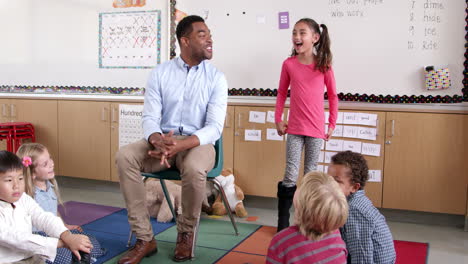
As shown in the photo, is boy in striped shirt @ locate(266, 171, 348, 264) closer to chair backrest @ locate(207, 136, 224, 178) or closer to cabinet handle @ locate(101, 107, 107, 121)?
chair backrest @ locate(207, 136, 224, 178)

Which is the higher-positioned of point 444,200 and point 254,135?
point 254,135

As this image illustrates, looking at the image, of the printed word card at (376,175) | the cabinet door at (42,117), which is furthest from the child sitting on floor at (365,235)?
the cabinet door at (42,117)

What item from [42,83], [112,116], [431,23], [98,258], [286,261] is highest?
[431,23]

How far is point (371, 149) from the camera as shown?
308 centimetres

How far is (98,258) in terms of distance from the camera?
2.25 meters

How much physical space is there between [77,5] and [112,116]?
3.70 feet

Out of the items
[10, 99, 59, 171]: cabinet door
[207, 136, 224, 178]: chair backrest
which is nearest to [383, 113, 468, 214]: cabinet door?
[207, 136, 224, 178]: chair backrest

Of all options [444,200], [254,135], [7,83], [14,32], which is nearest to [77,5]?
[14,32]

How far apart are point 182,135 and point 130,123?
140cm

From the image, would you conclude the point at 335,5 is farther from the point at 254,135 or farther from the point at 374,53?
the point at 254,135

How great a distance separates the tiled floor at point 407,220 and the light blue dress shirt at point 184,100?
0.92 metres

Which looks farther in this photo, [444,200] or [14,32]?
[14,32]

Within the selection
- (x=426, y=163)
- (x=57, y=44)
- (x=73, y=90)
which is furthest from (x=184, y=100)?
(x=57, y=44)

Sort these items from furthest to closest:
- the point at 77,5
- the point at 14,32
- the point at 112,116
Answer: the point at 14,32 → the point at 77,5 → the point at 112,116
